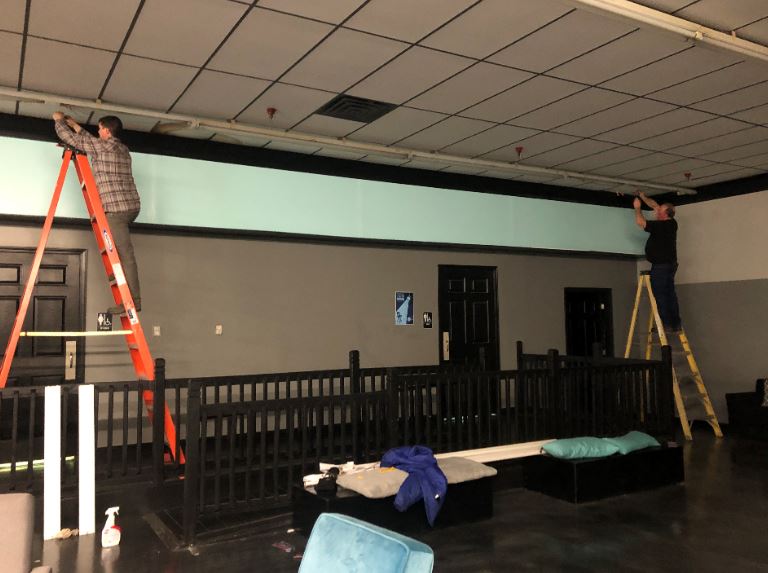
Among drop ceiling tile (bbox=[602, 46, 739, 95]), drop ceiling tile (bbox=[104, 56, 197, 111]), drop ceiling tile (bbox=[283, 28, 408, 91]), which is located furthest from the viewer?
drop ceiling tile (bbox=[104, 56, 197, 111])

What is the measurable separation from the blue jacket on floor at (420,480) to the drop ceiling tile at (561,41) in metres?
2.79

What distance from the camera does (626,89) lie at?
4.82 m

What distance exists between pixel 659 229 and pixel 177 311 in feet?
19.3

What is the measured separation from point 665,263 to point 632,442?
3.45 meters

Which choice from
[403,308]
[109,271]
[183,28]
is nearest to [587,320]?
[403,308]

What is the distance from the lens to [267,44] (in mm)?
4035

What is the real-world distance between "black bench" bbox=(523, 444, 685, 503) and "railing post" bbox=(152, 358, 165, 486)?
9.47 ft

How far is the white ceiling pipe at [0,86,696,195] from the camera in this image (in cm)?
482

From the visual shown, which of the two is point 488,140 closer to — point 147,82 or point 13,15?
point 147,82

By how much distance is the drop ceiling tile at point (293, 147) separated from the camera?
616 cm

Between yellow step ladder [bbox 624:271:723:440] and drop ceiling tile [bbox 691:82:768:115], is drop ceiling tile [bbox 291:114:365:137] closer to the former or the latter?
drop ceiling tile [bbox 691:82:768:115]

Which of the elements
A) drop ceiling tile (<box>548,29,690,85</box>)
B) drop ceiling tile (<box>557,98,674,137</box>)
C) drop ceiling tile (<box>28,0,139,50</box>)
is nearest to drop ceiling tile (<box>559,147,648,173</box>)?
drop ceiling tile (<box>557,98,674,137</box>)

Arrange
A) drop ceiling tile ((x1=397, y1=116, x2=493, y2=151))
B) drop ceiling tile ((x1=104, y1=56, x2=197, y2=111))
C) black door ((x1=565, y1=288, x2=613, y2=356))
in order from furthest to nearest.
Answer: black door ((x1=565, y1=288, x2=613, y2=356))
drop ceiling tile ((x1=397, y1=116, x2=493, y2=151))
drop ceiling tile ((x1=104, y1=56, x2=197, y2=111))

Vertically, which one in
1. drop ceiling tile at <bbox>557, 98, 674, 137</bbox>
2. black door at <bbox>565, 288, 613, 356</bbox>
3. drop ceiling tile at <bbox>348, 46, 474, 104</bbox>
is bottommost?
black door at <bbox>565, 288, 613, 356</bbox>
